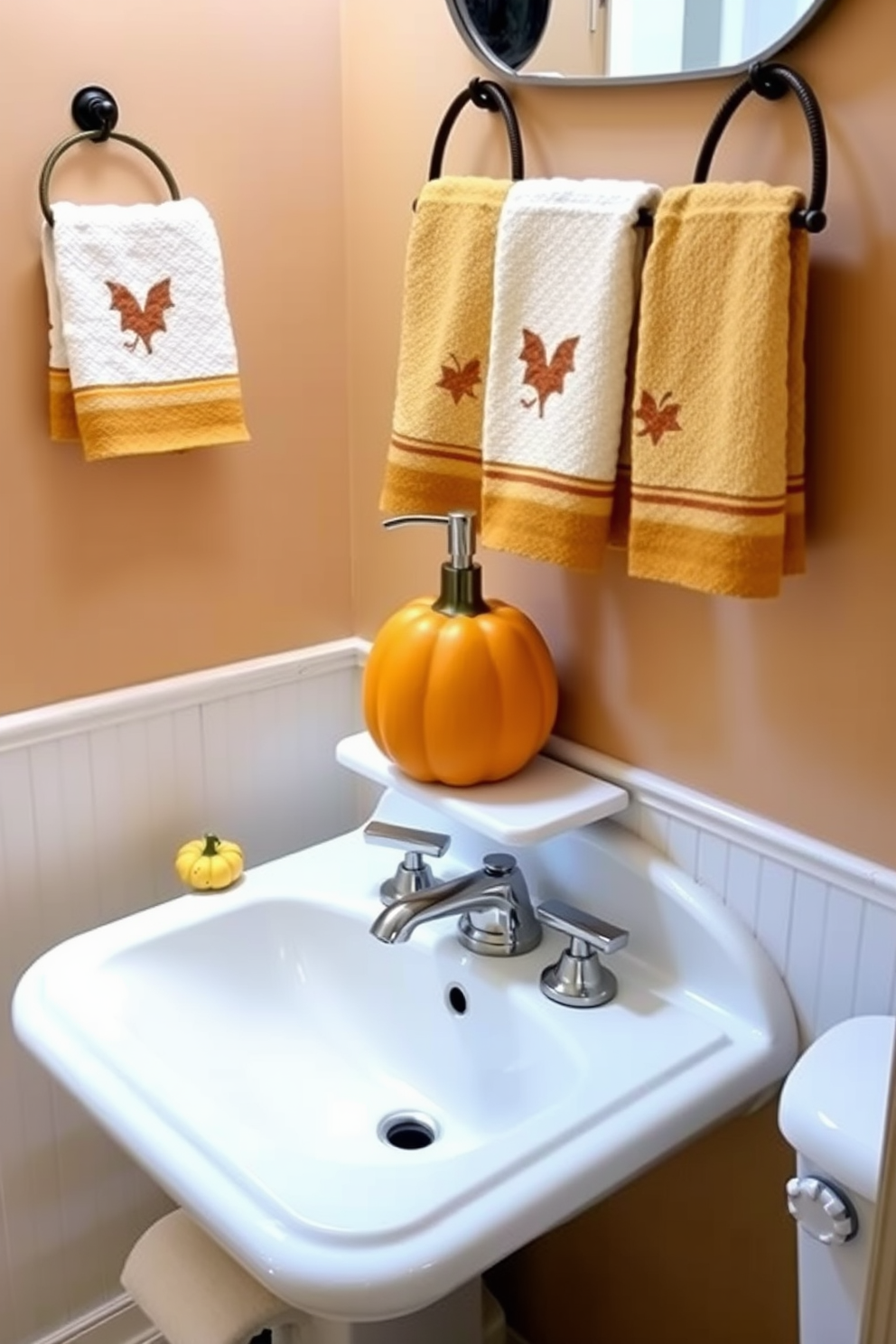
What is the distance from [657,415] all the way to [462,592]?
0.99 ft

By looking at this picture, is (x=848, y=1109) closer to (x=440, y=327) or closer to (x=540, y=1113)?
(x=540, y=1113)

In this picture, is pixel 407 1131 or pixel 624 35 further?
pixel 407 1131

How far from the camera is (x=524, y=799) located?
138cm

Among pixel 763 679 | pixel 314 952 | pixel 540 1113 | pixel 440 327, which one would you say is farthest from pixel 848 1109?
pixel 440 327

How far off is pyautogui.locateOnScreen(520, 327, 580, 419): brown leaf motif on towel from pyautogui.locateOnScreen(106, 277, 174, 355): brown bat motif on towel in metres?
0.40

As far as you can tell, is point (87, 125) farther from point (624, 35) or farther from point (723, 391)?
point (723, 391)

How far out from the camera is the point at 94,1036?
1.26m

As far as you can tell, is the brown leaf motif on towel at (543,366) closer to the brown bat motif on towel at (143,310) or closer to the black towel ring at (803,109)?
the black towel ring at (803,109)

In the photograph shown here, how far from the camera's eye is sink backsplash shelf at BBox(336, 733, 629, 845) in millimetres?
1328

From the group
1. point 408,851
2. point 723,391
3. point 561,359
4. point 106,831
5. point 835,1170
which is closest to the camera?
point 835,1170

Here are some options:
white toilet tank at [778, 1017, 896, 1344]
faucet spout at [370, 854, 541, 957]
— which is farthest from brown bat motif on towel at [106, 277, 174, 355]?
white toilet tank at [778, 1017, 896, 1344]

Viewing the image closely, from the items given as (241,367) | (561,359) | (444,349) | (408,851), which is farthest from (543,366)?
(408,851)

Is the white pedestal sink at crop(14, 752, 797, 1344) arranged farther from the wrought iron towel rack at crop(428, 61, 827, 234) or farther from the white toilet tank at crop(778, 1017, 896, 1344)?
the wrought iron towel rack at crop(428, 61, 827, 234)

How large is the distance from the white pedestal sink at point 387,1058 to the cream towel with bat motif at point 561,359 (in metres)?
0.37
